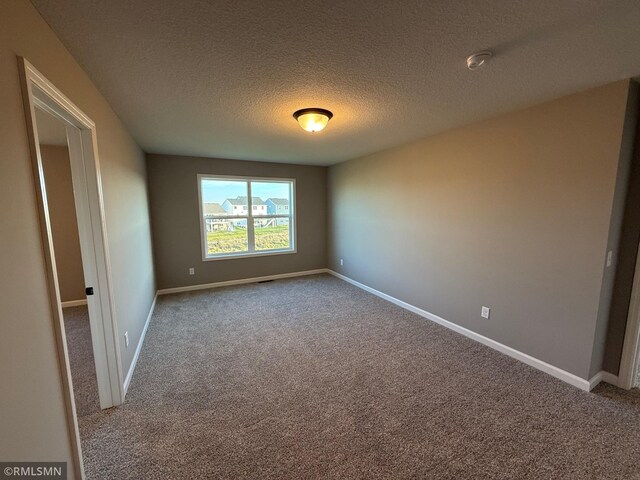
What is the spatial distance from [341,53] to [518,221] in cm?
216

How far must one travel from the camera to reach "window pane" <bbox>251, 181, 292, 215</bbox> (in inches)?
201

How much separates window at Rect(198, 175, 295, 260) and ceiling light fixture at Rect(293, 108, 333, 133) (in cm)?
283

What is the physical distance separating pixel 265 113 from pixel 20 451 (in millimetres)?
2492

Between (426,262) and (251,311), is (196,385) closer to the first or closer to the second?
(251,311)

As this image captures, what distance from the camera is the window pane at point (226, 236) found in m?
4.85

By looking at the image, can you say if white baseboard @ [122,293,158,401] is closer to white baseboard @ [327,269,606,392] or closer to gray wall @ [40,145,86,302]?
gray wall @ [40,145,86,302]

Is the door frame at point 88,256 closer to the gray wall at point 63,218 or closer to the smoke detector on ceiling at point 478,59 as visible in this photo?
the smoke detector on ceiling at point 478,59

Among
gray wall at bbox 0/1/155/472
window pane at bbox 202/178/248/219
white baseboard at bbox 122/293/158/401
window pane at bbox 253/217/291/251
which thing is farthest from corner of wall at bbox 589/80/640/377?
window pane at bbox 202/178/248/219

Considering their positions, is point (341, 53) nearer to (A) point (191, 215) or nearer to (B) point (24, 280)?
(B) point (24, 280)

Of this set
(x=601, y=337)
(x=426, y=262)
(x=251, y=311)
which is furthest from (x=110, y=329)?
(x=601, y=337)

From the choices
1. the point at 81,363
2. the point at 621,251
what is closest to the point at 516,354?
the point at 621,251

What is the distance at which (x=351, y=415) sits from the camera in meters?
1.87

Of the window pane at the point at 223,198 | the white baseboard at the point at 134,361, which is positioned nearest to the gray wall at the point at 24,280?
the white baseboard at the point at 134,361

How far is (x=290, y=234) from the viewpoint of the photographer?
553 centimetres
